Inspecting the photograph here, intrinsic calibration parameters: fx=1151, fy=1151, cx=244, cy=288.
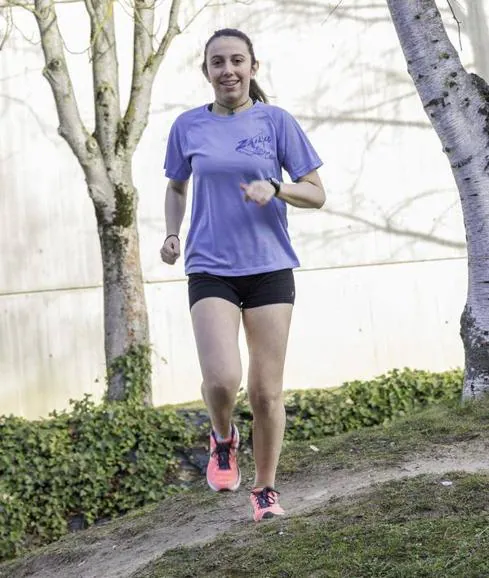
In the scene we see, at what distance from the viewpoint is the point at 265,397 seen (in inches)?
188

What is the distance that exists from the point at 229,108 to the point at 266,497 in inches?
66.9

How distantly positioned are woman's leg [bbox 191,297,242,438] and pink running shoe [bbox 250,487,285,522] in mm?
585

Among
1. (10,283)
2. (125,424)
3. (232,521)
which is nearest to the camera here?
(232,521)

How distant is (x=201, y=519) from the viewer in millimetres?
5938

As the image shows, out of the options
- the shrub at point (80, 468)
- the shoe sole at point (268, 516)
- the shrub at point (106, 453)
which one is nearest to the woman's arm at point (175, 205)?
the shoe sole at point (268, 516)

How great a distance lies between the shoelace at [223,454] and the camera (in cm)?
493

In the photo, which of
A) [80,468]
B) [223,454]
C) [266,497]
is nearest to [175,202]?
[223,454]

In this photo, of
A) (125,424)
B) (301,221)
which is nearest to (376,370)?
(301,221)

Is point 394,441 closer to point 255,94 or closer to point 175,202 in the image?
point 175,202

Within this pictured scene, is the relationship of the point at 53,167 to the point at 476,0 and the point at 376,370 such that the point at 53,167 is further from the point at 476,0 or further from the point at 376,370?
the point at 476,0

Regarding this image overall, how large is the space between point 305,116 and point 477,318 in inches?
196

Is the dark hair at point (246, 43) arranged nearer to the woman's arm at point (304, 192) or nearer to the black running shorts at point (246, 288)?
the woman's arm at point (304, 192)

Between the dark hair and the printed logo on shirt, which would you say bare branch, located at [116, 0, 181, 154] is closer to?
the dark hair

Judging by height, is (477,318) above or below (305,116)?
below
